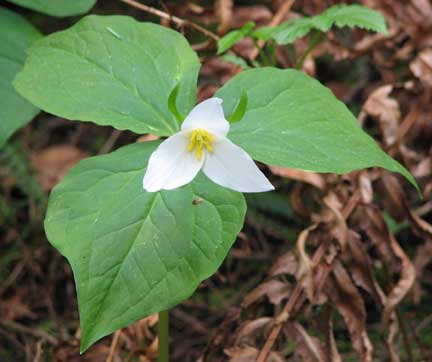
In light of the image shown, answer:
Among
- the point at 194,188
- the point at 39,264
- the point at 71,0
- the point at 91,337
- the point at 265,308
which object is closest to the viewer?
the point at 91,337

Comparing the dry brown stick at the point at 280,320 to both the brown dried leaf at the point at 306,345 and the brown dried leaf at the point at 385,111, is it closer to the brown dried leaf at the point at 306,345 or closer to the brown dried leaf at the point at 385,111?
the brown dried leaf at the point at 306,345

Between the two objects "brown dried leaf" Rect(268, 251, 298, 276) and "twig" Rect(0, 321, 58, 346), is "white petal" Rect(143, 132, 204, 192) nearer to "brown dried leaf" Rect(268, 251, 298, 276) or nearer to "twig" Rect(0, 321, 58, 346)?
"brown dried leaf" Rect(268, 251, 298, 276)

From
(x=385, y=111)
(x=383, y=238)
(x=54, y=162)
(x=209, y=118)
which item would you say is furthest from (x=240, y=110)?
(x=54, y=162)

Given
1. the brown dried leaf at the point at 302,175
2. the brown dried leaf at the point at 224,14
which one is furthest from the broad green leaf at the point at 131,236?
the brown dried leaf at the point at 224,14

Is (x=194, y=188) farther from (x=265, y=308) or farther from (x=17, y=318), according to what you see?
(x=17, y=318)

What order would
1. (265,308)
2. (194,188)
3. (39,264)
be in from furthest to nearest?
(39,264), (265,308), (194,188)

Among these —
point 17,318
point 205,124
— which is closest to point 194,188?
point 205,124

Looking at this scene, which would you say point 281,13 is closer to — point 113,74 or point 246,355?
point 113,74
